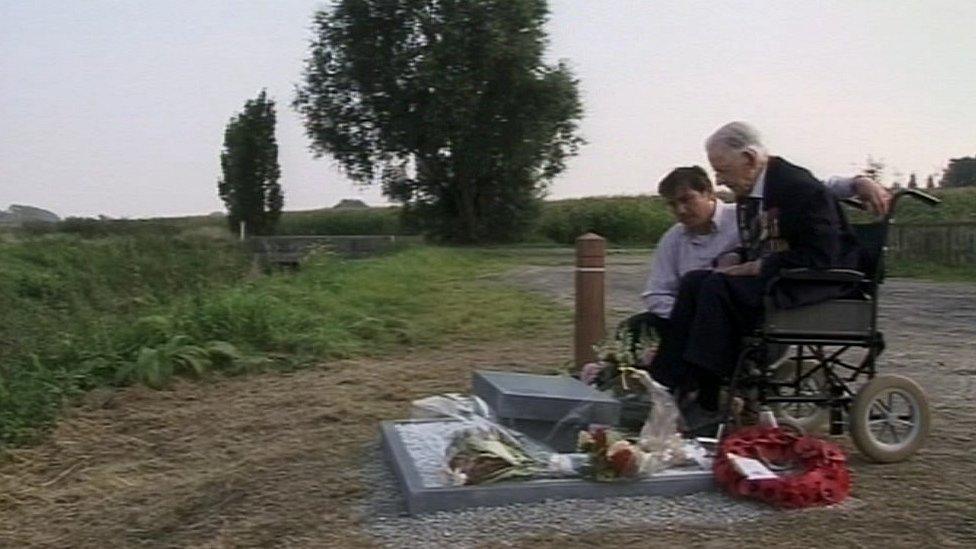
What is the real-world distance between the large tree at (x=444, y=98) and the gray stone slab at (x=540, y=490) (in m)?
30.0

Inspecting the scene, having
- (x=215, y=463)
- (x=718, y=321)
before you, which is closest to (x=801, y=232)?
(x=718, y=321)

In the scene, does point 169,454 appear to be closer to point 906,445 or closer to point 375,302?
point 906,445

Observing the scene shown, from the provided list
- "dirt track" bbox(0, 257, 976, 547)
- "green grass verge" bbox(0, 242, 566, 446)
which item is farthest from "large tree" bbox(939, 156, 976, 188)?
"dirt track" bbox(0, 257, 976, 547)

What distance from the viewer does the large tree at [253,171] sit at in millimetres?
40875

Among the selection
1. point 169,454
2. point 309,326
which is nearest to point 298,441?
point 169,454

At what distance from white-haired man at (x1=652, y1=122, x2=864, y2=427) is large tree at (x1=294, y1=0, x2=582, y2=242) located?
96.2ft

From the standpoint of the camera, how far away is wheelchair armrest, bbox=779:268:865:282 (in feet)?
13.0

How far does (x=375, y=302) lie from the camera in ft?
38.8

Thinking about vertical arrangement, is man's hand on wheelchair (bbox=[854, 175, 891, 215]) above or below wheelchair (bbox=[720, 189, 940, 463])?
above

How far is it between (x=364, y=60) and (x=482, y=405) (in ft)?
101

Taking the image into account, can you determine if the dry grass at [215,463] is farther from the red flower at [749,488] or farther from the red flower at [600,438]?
the red flower at [749,488]

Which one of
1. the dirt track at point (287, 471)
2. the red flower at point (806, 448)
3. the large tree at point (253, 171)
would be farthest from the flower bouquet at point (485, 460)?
the large tree at point (253, 171)

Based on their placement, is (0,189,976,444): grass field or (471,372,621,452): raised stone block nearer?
(471,372,621,452): raised stone block

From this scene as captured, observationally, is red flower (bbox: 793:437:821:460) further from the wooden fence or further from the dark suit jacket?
the wooden fence
